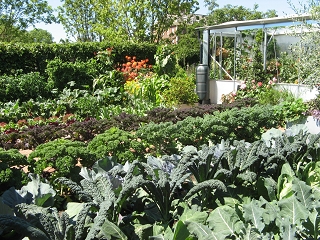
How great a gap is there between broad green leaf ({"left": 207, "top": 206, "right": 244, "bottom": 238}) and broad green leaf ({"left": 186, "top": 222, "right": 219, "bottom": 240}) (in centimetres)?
13

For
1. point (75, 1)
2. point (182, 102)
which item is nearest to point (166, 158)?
point (182, 102)

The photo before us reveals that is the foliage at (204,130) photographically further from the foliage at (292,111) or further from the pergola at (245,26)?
the pergola at (245,26)

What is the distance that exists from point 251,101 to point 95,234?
6651mm

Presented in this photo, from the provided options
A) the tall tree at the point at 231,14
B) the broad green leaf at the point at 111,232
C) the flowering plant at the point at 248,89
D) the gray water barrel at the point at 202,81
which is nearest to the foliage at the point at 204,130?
the broad green leaf at the point at 111,232

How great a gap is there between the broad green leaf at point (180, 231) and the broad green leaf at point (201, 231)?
0.12m

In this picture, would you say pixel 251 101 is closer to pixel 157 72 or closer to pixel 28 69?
pixel 157 72

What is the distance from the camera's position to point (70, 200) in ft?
12.4

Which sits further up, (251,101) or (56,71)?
(56,71)

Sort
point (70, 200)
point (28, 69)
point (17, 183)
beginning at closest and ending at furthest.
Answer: point (17, 183), point (70, 200), point (28, 69)

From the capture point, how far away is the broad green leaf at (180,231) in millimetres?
2473

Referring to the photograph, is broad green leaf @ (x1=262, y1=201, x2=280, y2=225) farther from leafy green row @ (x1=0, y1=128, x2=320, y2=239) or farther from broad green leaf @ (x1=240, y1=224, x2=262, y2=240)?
broad green leaf @ (x1=240, y1=224, x2=262, y2=240)

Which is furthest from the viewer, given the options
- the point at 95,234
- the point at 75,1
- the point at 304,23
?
the point at 75,1

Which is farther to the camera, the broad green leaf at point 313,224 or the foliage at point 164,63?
the foliage at point 164,63

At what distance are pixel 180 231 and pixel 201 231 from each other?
0.58ft
